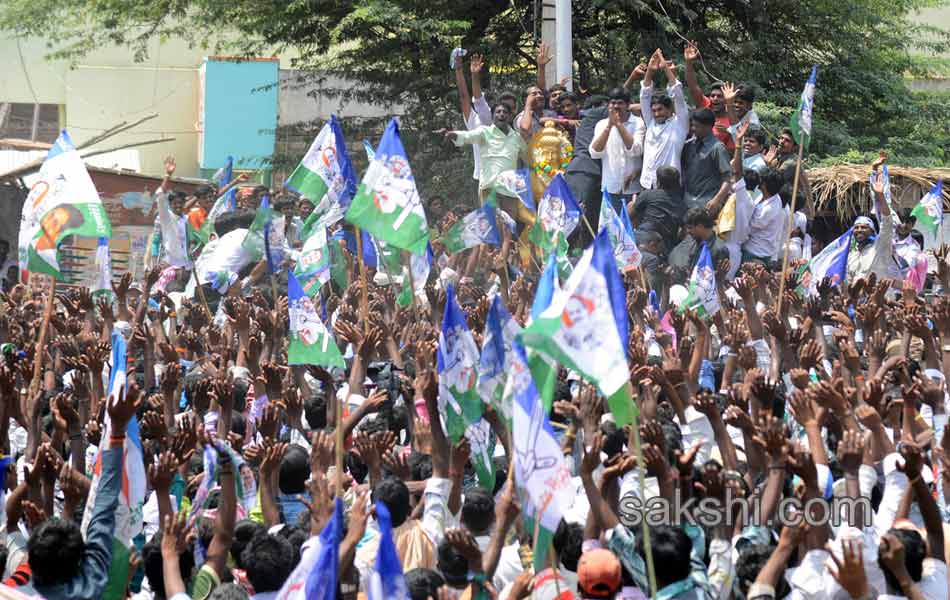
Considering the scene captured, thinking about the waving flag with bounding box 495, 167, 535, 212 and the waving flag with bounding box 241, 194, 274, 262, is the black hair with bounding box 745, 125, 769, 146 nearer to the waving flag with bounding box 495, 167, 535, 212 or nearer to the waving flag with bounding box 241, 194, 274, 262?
the waving flag with bounding box 495, 167, 535, 212

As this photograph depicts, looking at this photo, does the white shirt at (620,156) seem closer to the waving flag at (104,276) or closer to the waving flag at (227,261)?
the waving flag at (227,261)

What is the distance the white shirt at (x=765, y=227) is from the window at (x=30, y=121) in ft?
52.1

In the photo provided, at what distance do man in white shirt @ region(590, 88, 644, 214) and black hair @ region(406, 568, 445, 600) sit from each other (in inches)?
282

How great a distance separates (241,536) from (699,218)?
6.11m

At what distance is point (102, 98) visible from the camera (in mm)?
25500

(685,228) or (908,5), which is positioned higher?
(908,5)

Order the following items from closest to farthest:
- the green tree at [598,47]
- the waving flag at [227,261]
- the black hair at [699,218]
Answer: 1. the black hair at [699,218]
2. the waving flag at [227,261]
3. the green tree at [598,47]

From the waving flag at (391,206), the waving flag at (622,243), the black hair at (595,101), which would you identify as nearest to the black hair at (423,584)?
the waving flag at (391,206)

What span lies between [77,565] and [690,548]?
1.96 metres

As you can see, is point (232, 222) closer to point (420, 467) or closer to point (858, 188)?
point (858, 188)

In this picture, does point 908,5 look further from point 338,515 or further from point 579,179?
point 338,515

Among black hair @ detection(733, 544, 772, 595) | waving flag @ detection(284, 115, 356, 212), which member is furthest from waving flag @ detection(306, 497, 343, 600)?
waving flag @ detection(284, 115, 356, 212)

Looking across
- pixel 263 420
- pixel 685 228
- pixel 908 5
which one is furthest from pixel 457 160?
pixel 263 420

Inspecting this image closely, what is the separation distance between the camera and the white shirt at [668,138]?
10.8 metres
